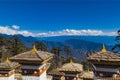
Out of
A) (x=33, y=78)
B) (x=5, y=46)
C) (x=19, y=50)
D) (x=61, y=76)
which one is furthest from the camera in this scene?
(x=5, y=46)

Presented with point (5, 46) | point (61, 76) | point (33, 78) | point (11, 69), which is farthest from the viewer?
point (5, 46)

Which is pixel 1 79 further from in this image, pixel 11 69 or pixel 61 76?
pixel 61 76

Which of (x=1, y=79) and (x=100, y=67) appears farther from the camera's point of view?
(x=1, y=79)

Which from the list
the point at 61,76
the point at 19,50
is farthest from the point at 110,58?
the point at 19,50

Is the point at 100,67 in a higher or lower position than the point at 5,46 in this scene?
lower

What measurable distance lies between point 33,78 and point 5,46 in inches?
2910

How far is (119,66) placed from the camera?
12.1 metres

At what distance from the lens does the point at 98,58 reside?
40.9 ft

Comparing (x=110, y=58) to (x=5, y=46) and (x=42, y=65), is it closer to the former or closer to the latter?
(x=42, y=65)

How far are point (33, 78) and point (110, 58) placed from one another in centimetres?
452

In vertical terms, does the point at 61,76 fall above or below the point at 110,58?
below

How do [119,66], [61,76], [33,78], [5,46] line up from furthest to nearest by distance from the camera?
[5,46] → [61,76] → [33,78] → [119,66]

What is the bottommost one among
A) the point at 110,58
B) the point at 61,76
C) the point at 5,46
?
the point at 61,76

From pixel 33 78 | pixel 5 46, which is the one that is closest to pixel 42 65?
pixel 33 78
